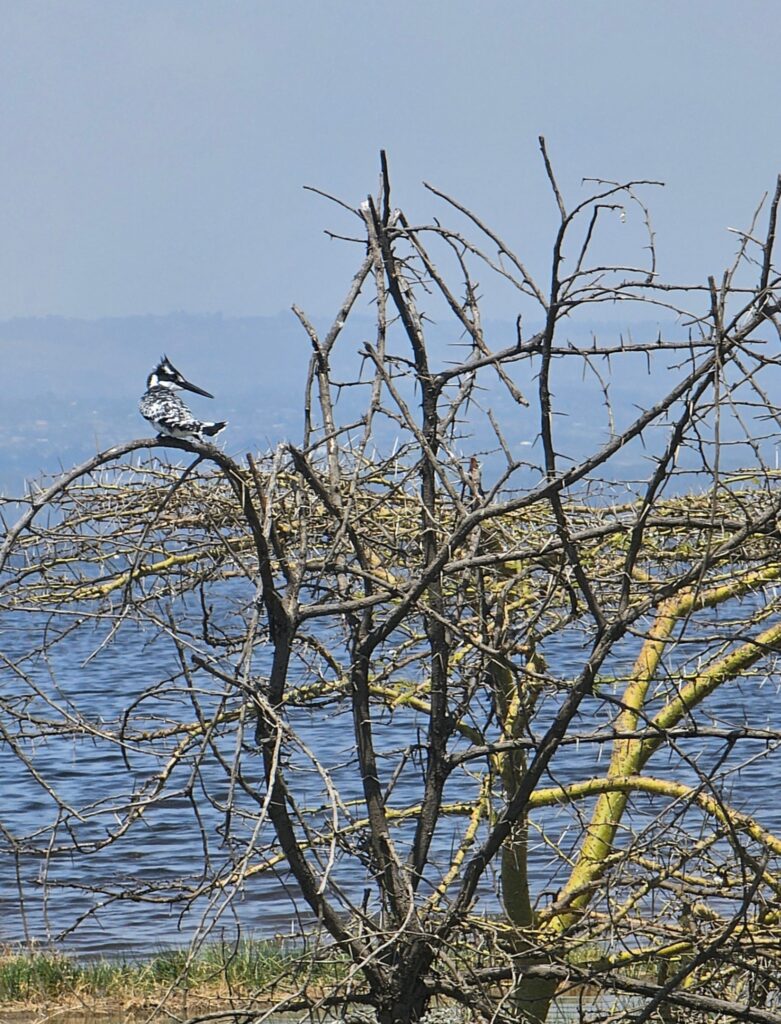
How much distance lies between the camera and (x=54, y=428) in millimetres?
144250

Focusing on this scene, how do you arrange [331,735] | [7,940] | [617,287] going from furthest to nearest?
[331,735]
[7,940]
[617,287]

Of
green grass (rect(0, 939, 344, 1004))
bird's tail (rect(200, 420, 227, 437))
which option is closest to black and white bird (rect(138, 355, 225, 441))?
bird's tail (rect(200, 420, 227, 437))

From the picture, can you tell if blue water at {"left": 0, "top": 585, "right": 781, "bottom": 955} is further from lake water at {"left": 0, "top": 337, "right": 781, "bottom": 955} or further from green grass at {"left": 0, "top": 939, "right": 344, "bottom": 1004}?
green grass at {"left": 0, "top": 939, "right": 344, "bottom": 1004}

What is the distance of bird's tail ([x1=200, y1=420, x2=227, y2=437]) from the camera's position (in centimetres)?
446

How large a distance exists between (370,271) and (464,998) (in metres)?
1.86

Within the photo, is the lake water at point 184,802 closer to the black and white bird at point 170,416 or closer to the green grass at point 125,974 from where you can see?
the green grass at point 125,974

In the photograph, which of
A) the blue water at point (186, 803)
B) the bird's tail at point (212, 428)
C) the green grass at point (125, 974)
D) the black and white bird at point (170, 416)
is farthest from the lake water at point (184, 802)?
the bird's tail at point (212, 428)

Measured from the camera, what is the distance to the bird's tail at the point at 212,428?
446cm

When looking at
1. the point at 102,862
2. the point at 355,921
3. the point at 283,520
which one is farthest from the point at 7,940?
the point at 355,921

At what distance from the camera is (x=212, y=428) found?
448 cm

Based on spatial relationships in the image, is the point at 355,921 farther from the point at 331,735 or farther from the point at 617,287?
the point at 331,735

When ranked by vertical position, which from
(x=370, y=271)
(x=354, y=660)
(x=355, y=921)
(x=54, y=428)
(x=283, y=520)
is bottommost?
(x=355, y=921)

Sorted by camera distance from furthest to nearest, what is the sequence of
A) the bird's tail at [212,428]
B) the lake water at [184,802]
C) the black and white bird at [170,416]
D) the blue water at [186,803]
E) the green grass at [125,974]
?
the lake water at [184,802] → the blue water at [186,803] → the green grass at [125,974] → the bird's tail at [212,428] → the black and white bird at [170,416]

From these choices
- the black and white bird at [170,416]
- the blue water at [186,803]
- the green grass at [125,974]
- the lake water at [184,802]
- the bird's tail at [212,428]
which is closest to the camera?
the black and white bird at [170,416]
